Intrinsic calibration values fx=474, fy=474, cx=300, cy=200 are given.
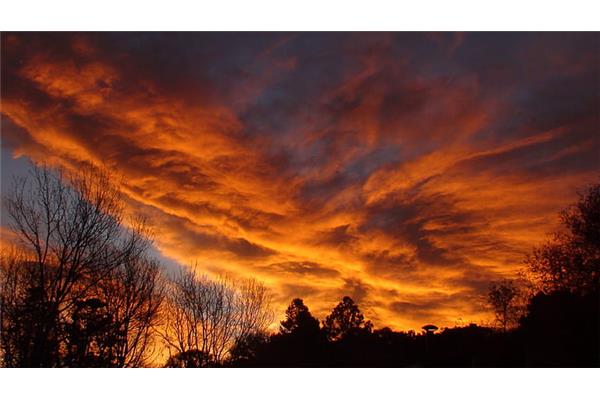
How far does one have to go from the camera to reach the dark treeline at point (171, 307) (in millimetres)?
11156

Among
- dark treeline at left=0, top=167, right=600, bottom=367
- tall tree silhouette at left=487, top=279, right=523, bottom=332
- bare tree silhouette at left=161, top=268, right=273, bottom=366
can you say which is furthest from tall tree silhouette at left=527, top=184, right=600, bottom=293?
bare tree silhouette at left=161, top=268, right=273, bottom=366

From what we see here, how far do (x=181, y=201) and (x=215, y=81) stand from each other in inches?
162

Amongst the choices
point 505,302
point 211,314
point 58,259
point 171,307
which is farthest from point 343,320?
point 58,259

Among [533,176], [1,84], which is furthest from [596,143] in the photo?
[1,84]

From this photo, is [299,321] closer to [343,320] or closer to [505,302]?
[343,320]

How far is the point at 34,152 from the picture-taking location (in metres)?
11.3

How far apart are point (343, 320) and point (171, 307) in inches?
648

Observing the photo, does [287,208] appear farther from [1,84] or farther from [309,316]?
[309,316]

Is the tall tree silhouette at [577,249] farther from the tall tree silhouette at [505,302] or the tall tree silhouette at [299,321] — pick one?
the tall tree silhouette at [299,321]

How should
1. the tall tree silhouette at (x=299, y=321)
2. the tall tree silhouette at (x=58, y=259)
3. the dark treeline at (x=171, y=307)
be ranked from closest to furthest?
the tall tree silhouette at (x=58, y=259)
the dark treeline at (x=171, y=307)
the tall tree silhouette at (x=299, y=321)

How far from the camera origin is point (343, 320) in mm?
32062

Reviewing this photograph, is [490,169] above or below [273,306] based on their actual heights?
above

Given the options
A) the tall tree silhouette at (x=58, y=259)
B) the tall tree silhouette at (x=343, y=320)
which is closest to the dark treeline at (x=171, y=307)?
the tall tree silhouette at (x=58, y=259)

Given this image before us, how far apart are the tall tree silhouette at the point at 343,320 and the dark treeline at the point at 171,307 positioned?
5353 millimetres
